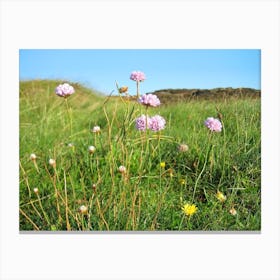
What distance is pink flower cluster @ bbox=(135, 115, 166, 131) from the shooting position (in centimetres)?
250

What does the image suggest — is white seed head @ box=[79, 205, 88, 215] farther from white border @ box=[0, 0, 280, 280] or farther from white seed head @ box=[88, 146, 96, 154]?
white seed head @ box=[88, 146, 96, 154]

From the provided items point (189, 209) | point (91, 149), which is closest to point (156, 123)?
point (91, 149)

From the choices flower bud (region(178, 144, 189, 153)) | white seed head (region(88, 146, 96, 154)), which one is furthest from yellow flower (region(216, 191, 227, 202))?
white seed head (region(88, 146, 96, 154))

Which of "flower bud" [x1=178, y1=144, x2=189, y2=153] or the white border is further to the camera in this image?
"flower bud" [x1=178, y1=144, x2=189, y2=153]

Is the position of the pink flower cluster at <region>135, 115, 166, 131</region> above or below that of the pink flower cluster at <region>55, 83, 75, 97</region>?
below

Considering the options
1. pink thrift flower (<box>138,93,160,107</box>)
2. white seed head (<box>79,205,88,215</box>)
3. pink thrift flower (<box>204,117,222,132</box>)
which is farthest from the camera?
pink thrift flower (<box>204,117,222,132</box>)

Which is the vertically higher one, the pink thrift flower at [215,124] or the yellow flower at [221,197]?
the pink thrift flower at [215,124]

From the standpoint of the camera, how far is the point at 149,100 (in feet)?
8.16

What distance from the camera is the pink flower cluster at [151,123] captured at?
250 centimetres

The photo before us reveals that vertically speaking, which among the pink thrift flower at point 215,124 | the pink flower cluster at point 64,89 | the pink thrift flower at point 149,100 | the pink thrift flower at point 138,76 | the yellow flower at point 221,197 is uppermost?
the pink thrift flower at point 138,76
